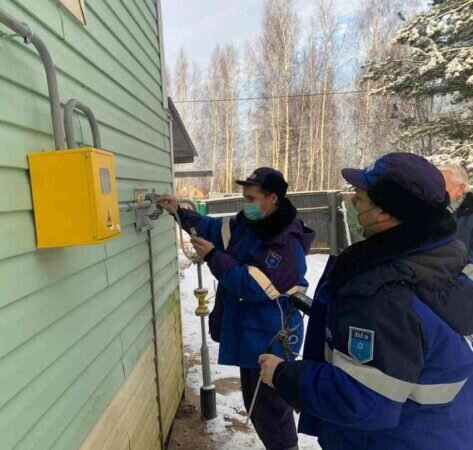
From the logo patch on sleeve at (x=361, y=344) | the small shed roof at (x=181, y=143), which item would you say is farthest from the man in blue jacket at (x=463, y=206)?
the small shed roof at (x=181, y=143)

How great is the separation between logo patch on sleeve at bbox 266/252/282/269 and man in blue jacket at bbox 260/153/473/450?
3.61ft

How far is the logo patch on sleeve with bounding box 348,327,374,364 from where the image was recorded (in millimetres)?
1376

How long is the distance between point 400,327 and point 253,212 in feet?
5.51

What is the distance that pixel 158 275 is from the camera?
359 cm

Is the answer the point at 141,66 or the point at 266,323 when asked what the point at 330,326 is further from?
the point at 141,66

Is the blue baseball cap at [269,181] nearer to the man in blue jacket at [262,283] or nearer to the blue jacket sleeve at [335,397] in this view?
the man in blue jacket at [262,283]

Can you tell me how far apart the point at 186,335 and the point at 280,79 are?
19322 millimetres

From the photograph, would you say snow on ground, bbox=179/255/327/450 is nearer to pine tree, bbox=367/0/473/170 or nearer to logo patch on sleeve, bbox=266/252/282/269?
logo patch on sleeve, bbox=266/252/282/269

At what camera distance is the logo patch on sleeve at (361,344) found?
1.38m

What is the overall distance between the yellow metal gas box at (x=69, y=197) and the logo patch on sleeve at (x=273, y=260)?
1.35 meters

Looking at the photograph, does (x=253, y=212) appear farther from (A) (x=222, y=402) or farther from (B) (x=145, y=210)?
(A) (x=222, y=402)

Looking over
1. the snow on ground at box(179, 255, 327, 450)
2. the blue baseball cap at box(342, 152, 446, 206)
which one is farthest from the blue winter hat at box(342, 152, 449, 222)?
the snow on ground at box(179, 255, 327, 450)

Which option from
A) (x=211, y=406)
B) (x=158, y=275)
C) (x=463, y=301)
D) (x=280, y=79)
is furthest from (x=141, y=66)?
(x=280, y=79)

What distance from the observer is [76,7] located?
1938mm
